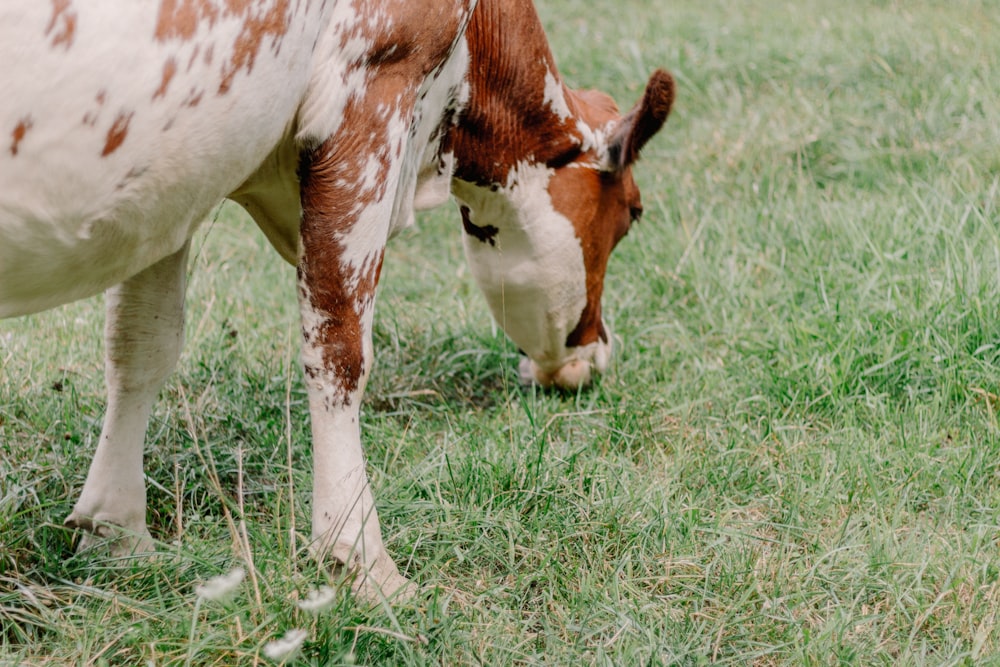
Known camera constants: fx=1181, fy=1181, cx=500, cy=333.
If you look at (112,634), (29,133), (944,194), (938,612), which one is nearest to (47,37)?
(29,133)

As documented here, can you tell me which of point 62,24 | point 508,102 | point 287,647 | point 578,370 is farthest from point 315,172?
point 578,370

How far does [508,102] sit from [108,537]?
59.7 inches

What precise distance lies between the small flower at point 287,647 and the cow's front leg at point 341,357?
1.57 ft

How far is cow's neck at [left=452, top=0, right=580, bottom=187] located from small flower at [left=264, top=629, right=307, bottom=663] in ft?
4.87

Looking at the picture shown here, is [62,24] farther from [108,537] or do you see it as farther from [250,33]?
[108,537]

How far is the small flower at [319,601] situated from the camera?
2.02 m

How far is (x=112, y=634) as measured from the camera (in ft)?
7.82

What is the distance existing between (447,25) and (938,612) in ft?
5.60

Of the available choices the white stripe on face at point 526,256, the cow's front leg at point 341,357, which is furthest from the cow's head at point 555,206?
the cow's front leg at point 341,357

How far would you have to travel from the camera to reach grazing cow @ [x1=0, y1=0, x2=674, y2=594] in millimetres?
2043

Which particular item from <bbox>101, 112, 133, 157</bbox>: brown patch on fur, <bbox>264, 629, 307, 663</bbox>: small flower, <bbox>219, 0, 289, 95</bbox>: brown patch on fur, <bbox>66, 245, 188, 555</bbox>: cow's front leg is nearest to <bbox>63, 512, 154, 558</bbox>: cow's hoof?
<bbox>66, 245, 188, 555</bbox>: cow's front leg

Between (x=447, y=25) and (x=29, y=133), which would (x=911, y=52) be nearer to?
(x=447, y=25)

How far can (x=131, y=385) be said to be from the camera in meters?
3.01

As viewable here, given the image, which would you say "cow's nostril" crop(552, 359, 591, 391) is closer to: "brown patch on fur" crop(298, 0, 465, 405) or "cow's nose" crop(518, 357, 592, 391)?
"cow's nose" crop(518, 357, 592, 391)
